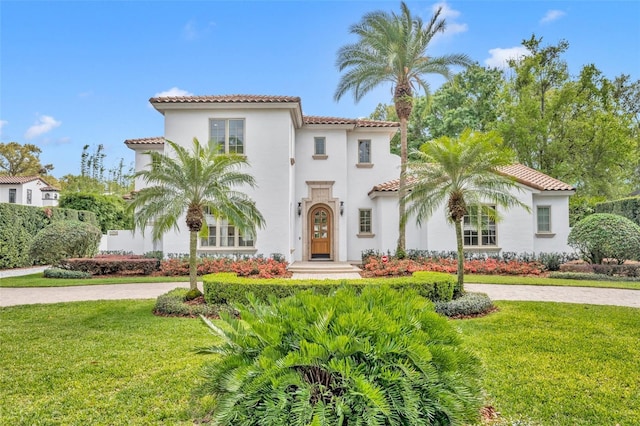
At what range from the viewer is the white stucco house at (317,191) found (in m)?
15.8

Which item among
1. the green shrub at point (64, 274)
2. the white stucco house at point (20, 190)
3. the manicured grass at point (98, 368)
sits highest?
the white stucco house at point (20, 190)

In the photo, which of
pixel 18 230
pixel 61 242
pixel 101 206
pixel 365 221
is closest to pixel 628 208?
pixel 365 221

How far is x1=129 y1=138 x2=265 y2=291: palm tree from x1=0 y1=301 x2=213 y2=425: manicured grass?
2.38m

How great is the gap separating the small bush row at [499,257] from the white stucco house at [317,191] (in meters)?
0.34

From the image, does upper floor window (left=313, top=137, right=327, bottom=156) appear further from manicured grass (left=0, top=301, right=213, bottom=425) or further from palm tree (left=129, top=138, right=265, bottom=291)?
manicured grass (left=0, top=301, right=213, bottom=425)

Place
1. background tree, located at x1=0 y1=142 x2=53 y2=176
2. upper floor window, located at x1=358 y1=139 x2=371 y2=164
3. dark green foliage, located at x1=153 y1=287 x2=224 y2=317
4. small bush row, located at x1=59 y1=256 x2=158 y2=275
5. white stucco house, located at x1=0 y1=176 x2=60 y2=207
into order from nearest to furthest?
dark green foliage, located at x1=153 y1=287 x2=224 y2=317, small bush row, located at x1=59 y1=256 x2=158 y2=275, upper floor window, located at x1=358 y1=139 x2=371 y2=164, white stucco house, located at x1=0 y1=176 x2=60 y2=207, background tree, located at x1=0 y1=142 x2=53 y2=176

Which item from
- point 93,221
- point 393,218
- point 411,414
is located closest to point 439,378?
point 411,414

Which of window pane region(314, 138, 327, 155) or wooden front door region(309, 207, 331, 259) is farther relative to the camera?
wooden front door region(309, 207, 331, 259)

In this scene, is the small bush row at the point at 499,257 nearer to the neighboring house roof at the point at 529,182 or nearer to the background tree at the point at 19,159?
the neighboring house roof at the point at 529,182

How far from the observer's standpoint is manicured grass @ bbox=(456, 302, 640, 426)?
12.7ft

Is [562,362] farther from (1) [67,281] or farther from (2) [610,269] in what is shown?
(1) [67,281]

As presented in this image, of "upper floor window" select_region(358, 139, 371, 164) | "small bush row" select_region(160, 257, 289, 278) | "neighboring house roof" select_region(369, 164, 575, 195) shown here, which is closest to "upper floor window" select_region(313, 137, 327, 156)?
"upper floor window" select_region(358, 139, 371, 164)

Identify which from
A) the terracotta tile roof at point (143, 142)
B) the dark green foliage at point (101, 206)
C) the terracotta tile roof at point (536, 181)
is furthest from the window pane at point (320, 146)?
the dark green foliage at point (101, 206)

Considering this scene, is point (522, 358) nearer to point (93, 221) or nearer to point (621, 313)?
point (621, 313)
